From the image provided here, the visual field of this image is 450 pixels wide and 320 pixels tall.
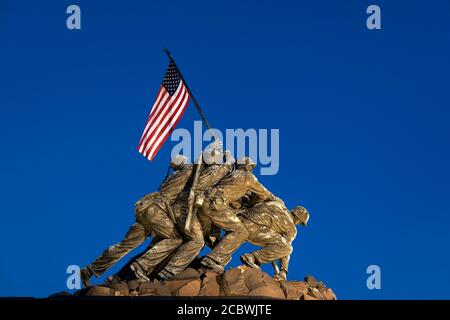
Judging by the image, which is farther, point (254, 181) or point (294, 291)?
point (254, 181)

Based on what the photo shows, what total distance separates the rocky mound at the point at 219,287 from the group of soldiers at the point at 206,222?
0.87 meters

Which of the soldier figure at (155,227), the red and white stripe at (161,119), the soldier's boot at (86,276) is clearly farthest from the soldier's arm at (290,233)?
the soldier's boot at (86,276)

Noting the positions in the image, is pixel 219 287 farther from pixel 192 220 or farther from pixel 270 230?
pixel 270 230

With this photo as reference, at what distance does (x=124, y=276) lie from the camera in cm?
2042

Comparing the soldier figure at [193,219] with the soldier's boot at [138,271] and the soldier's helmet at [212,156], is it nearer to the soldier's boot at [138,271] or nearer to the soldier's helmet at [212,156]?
the soldier's helmet at [212,156]

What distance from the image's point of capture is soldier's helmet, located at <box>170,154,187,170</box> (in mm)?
21016

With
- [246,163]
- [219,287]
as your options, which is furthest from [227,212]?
[219,287]

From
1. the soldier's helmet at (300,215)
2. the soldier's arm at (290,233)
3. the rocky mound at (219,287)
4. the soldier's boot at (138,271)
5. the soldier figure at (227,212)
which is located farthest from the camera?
the soldier's helmet at (300,215)

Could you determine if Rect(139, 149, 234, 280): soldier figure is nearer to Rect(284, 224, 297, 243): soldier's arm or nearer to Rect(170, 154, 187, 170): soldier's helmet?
Rect(170, 154, 187, 170): soldier's helmet

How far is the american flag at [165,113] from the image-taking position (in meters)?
21.4

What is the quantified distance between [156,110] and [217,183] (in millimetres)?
2753
